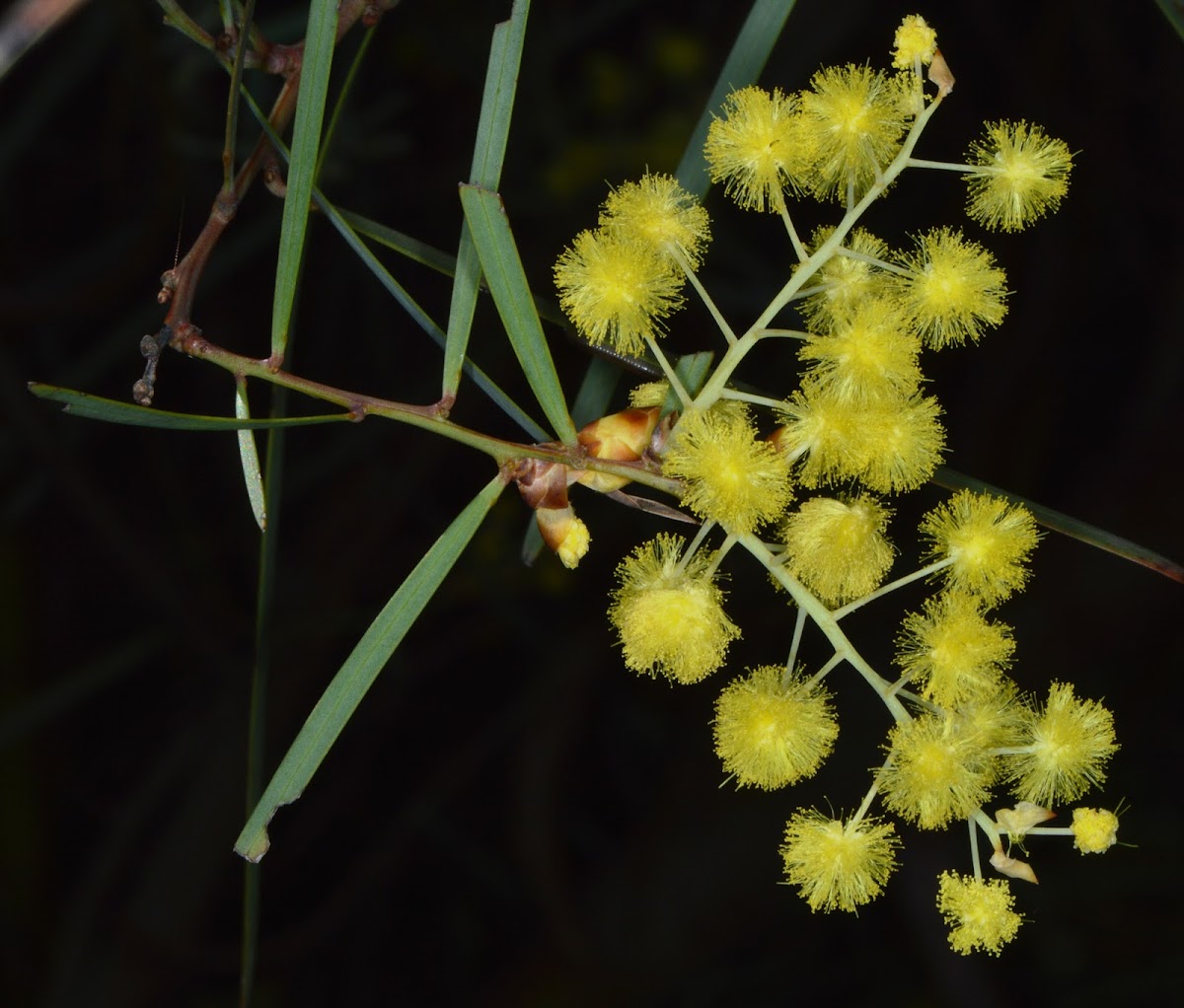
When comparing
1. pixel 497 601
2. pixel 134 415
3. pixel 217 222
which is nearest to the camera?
pixel 134 415

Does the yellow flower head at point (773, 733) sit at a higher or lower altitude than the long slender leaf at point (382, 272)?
lower

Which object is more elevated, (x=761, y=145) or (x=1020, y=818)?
(x=761, y=145)

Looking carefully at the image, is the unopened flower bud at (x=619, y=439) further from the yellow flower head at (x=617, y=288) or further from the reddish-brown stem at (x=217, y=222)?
the reddish-brown stem at (x=217, y=222)

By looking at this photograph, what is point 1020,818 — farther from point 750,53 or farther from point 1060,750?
point 750,53

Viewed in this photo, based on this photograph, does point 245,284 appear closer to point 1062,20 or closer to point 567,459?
point 1062,20

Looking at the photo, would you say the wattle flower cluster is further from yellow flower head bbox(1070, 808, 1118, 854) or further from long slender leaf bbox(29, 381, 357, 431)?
long slender leaf bbox(29, 381, 357, 431)

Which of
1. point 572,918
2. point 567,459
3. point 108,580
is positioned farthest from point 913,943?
point 567,459

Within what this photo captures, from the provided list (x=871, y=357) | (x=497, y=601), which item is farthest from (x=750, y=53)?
(x=497, y=601)

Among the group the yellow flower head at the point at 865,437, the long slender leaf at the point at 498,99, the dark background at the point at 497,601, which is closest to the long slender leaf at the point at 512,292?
the long slender leaf at the point at 498,99
